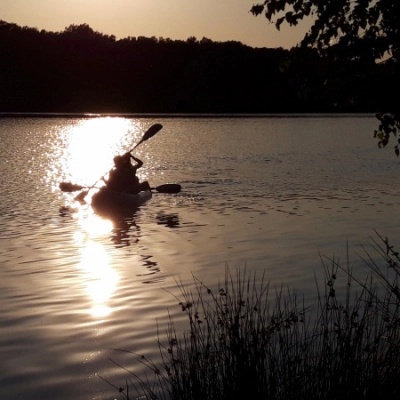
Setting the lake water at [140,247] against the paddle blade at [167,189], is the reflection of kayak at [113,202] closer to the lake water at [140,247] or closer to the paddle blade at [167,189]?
the lake water at [140,247]

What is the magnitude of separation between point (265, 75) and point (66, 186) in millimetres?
132429

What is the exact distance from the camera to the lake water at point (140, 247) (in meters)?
10.3

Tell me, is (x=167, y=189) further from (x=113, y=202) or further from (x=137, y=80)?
(x=137, y=80)

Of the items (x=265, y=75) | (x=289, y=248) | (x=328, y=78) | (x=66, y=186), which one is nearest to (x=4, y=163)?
(x=66, y=186)

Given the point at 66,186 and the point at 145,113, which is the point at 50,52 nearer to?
the point at 145,113

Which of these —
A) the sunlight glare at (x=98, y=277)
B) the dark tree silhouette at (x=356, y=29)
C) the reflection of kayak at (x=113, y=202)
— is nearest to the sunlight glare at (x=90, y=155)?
the reflection of kayak at (x=113, y=202)

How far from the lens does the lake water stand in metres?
10.3

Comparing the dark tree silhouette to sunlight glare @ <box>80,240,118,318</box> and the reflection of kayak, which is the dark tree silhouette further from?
the reflection of kayak

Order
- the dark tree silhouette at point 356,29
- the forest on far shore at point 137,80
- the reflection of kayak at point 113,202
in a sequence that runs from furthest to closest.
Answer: the forest on far shore at point 137,80
the reflection of kayak at point 113,202
the dark tree silhouette at point 356,29

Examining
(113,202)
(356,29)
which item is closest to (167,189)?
(113,202)

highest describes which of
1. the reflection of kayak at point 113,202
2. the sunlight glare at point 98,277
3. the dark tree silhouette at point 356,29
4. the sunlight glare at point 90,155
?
the dark tree silhouette at point 356,29

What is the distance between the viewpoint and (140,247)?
18.6m

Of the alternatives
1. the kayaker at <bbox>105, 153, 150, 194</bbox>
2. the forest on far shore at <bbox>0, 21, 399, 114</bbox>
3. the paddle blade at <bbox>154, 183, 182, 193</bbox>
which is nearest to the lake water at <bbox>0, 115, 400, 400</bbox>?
the paddle blade at <bbox>154, 183, 182, 193</bbox>

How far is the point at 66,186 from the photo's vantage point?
26.7m
